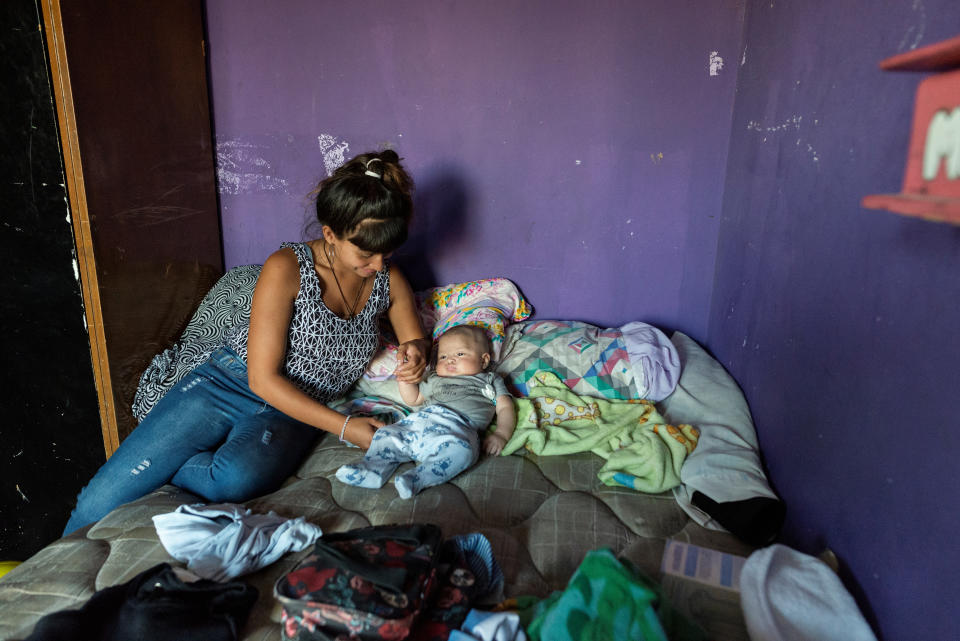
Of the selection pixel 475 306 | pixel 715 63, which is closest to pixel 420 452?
pixel 475 306

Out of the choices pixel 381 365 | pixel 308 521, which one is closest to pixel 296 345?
pixel 381 365

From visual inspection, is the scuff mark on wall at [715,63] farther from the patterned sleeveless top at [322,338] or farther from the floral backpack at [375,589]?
the floral backpack at [375,589]

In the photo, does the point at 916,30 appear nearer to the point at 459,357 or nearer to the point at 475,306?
the point at 459,357

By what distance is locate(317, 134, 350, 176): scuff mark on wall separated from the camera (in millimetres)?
2262

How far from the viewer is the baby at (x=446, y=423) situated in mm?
1524

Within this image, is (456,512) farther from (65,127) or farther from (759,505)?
(65,127)

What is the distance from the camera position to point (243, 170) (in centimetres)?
232

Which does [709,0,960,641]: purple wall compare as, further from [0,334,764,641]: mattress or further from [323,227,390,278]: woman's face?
[323,227,390,278]: woman's face

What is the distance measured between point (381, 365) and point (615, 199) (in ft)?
3.39

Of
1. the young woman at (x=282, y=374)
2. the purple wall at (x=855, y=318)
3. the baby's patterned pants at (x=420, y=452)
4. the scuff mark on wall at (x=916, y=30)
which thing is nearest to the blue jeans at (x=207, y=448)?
the young woman at (x=282, y=374)

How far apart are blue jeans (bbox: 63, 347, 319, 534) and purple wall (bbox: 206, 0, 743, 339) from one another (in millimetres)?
834

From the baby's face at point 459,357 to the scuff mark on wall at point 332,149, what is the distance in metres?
0.86

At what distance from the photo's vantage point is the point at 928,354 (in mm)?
949

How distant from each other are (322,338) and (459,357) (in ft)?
1.41
